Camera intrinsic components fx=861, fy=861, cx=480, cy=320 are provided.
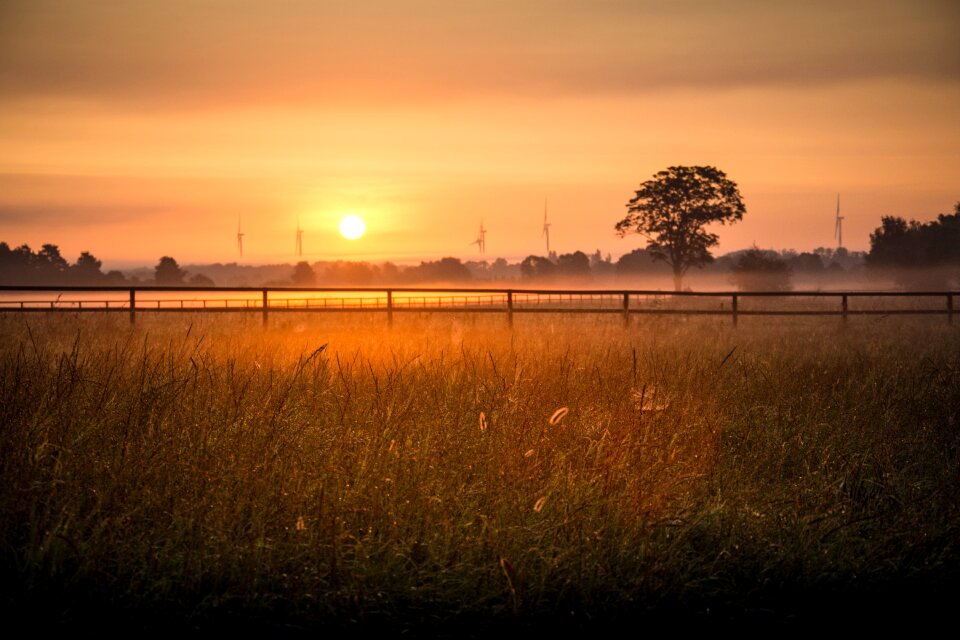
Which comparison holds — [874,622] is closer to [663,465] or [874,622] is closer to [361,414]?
[663,465]

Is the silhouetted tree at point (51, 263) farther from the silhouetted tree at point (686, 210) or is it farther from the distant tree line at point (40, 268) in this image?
the silhouetted tree at point (686, 210)

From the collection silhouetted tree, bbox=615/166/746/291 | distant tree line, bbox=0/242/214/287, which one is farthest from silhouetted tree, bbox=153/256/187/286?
silhouetted tree, bbox=615/166/746/291

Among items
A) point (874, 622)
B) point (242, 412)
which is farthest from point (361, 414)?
point (874, 622)

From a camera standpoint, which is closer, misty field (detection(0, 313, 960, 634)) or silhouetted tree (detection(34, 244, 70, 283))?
misty field (detection(0, 313, 960, 634))

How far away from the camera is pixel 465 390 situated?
8445mm

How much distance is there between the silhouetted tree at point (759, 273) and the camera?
59.6 m

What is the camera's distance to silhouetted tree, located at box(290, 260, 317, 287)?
106438 millimetres

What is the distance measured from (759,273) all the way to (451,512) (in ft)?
192

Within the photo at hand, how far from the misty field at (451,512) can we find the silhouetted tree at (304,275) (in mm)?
99624

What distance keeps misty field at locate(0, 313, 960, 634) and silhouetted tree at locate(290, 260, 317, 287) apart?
99624 millimetres

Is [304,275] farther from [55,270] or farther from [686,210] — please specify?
[686,210]

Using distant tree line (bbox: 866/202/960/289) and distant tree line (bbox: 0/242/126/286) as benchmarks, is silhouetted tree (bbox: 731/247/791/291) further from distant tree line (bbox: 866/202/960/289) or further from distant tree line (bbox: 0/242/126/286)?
distant tree line (bbox: 0/242/126/286)

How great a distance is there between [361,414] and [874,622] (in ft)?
13.7

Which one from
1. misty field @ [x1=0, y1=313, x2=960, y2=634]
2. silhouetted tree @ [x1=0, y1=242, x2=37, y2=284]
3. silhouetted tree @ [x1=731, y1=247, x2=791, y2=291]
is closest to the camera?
misty field @ [x1=0, y1=313, x2=960, y2=634]
